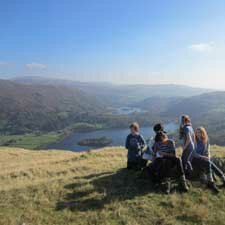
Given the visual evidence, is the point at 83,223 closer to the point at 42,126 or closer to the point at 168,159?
the point at 168,159

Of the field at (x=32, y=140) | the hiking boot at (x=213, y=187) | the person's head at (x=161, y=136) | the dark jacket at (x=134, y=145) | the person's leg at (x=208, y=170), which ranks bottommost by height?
the field at (x=32, y=140)

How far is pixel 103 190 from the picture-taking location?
9.70 metres

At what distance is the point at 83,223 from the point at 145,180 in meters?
3.68

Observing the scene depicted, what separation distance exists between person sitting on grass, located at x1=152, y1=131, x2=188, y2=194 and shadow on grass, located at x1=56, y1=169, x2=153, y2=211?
0.74m

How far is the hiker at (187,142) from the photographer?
10.3 metres

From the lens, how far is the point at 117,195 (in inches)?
363

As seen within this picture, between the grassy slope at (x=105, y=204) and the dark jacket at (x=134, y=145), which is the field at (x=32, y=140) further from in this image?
the grassy slope at (x=105, y=204)

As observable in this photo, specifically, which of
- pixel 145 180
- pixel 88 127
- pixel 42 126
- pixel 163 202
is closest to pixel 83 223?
pixel 163 202

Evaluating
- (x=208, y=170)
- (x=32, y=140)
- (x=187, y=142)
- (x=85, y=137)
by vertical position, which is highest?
(x=187, y=142)

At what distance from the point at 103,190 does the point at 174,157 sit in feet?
9.41

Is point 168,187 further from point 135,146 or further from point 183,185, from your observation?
point 135,146

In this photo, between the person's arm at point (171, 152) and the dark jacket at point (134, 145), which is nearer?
the person's arm at point (171, 152)

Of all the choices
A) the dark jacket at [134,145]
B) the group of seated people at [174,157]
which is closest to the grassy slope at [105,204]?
the group of seated people at [174,157]

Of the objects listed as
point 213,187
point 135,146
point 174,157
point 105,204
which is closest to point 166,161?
point 174,157
